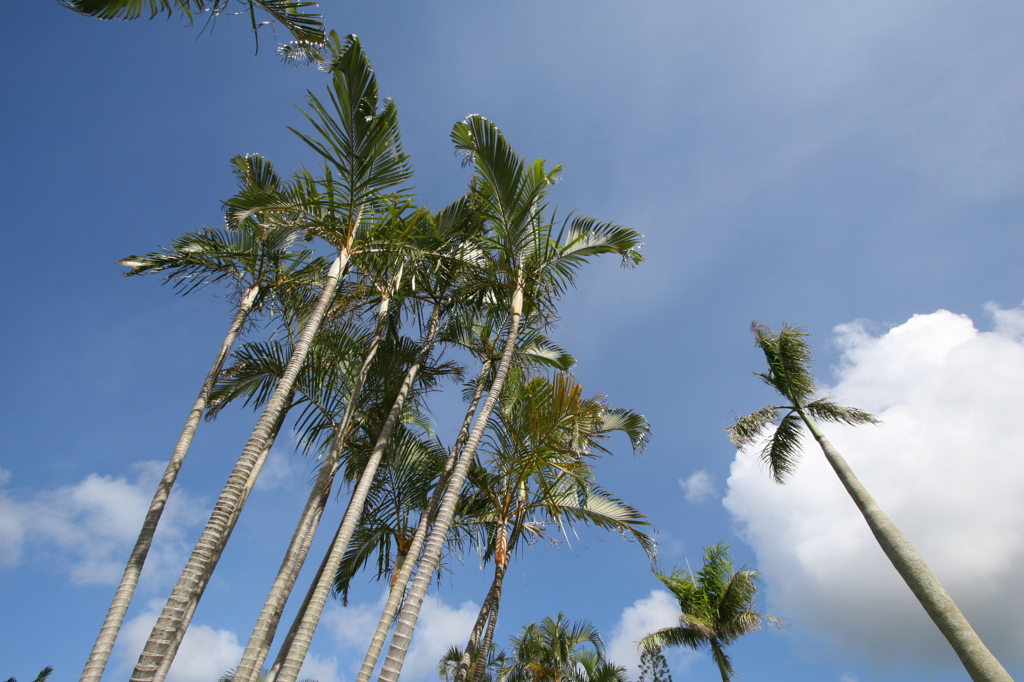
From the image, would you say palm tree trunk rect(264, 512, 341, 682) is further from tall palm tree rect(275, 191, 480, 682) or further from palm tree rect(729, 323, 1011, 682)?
palm tree rect(729, 323, 1011, 682)

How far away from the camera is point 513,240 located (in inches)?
287

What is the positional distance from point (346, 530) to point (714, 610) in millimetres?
12567

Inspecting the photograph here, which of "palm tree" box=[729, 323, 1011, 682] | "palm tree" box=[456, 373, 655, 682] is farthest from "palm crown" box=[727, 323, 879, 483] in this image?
"palm tree" box=[456, 373, 655, 682]

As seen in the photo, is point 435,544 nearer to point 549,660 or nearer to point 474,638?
point 474,638

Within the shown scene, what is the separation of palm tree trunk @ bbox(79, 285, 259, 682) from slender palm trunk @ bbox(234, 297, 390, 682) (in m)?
1.46

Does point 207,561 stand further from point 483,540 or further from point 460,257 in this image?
point 460,257

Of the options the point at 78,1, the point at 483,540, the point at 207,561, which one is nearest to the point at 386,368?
the point at 483,540

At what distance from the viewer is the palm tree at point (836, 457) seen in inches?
264

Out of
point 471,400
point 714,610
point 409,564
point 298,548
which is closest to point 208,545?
point 298,548

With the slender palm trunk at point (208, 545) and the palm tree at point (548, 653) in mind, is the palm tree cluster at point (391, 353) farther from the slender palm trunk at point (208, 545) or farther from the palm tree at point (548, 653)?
the palm tree at point (548, 653)

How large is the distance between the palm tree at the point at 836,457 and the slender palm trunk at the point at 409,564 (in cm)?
632

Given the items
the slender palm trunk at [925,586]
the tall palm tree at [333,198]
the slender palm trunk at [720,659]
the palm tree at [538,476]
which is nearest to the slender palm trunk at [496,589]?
the palm tree at [538,476]

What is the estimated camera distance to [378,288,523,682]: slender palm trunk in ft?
15.8

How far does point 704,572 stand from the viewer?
15094 millimetres
